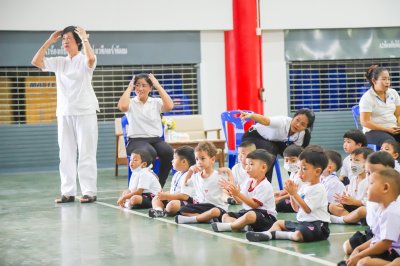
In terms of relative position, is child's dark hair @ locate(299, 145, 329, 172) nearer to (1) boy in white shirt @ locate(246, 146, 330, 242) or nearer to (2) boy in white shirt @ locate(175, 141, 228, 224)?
(1) boy in white shirt @ locate(246, 146, 330, 242)

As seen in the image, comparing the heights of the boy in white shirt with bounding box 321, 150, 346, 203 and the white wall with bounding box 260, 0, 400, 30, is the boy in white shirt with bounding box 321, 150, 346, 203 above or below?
below

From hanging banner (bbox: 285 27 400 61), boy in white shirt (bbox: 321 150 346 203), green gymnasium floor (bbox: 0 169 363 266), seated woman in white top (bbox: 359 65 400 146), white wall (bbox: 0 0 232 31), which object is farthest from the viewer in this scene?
hanging banner (bbox: 285 27 400 61)

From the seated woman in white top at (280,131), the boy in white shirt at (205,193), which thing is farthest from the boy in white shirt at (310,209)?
the seated woman in white top at (280,131)

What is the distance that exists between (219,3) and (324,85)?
2.47m

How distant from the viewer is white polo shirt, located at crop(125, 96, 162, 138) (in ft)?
25.2

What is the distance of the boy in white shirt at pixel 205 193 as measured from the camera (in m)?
5.81

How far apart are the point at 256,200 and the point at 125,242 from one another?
90 cm

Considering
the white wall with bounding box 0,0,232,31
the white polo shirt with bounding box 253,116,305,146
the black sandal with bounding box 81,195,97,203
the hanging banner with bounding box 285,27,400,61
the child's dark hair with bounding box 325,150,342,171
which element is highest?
the white wall with bounding box 0,0,232,31

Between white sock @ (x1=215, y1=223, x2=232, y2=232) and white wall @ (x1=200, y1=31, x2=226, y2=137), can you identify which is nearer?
white sock @ (x1=215, y1=223, x2=232, y2=232)

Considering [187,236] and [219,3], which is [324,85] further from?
[187,236]

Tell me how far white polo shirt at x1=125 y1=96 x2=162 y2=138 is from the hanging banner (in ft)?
20.8

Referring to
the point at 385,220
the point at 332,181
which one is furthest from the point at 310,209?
the point at 332,181

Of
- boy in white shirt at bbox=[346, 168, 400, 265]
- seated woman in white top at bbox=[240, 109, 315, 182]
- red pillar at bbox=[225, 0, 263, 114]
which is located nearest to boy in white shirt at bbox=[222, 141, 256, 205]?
seated woman in white top at bbox=[240, 109, 315, 182]

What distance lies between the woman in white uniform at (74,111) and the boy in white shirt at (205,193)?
1879mm
